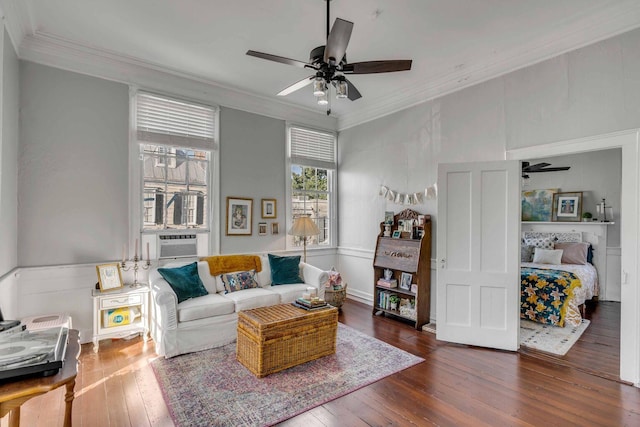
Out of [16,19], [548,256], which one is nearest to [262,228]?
[16,19]

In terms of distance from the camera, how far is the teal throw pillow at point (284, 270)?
4.44m

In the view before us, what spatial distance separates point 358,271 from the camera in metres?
5.52

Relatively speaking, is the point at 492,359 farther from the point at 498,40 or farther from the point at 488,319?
the point at 498,40

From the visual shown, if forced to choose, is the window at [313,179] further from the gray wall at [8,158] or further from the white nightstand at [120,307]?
the gray wall at [8,158]

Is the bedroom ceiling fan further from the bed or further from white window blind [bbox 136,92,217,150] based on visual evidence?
the bed

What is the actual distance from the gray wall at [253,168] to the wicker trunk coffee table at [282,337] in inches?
69.0

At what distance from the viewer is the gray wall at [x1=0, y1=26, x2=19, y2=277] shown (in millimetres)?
2756

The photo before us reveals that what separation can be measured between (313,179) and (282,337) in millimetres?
3303

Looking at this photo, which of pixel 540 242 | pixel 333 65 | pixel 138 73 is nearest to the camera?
pixel 333 65

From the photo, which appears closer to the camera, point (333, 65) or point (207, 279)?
point (333, 65)

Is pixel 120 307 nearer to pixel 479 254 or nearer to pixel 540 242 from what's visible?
pixel 479 254

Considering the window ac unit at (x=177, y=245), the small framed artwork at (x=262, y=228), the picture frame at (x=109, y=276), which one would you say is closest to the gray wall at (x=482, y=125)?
the small framed artwork at (x=262, y=228)

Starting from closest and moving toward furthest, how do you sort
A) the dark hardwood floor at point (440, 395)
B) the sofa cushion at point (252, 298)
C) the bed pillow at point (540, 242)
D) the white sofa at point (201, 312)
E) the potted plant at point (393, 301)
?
1. the dark hardwood floor at point (440, 395)
2. the white sofa at point (201, 312)
3. the sofa cushion at point (252, 298)
4. the potted plant at point (393, 301)
5. the bed pillow at point (540, 242)

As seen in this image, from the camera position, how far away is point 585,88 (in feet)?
10.1
